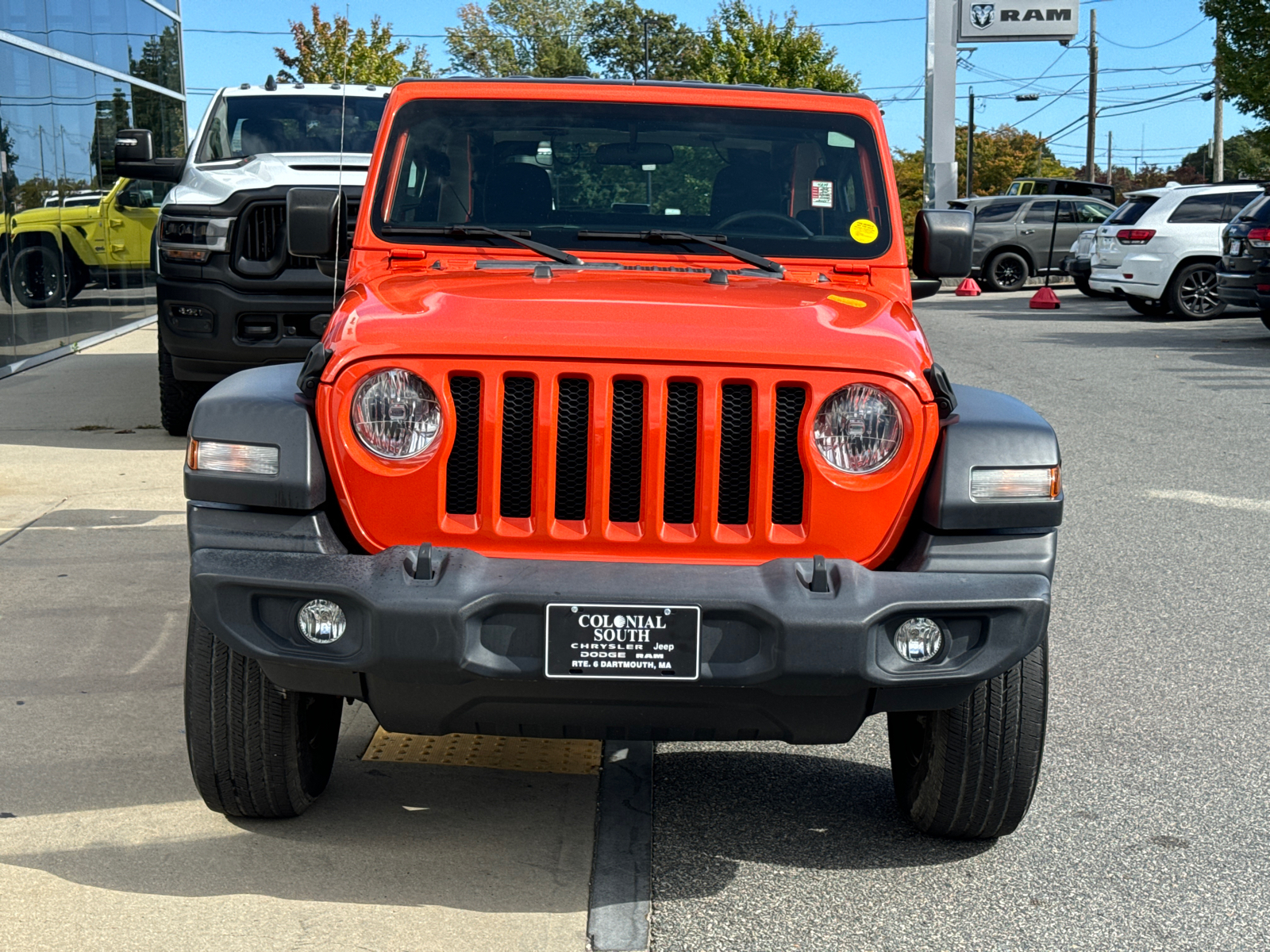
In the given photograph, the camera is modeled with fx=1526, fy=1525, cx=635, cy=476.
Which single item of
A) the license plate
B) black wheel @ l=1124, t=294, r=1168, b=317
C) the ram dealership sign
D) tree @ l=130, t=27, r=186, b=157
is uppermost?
the ram dealership sign

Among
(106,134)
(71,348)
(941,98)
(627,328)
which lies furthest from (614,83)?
(941,98)

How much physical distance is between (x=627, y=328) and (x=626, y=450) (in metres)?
0.27

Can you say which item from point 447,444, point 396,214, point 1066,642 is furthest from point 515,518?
point 1066,642

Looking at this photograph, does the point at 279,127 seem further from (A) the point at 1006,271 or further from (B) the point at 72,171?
(A) the point at 1006,271

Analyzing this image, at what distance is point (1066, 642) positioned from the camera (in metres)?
5.64

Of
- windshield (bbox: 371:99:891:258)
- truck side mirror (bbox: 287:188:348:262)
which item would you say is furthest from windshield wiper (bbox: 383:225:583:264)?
truck side mirror (bbox: 287:188:348:262)

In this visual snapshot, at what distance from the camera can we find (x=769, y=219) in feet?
15.3

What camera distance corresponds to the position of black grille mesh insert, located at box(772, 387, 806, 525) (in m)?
3.33

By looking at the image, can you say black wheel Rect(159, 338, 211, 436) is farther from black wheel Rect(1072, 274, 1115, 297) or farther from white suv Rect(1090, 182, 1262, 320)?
black wheel Rect(1072, 274, 1115, 297)

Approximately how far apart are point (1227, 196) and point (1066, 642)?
16423mm

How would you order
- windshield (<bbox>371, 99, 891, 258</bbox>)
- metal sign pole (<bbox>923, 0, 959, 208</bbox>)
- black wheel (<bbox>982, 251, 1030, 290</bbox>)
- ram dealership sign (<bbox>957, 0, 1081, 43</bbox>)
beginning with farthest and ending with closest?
ram dealership sign (<bbox>957, 0, 1081, 43</bbox>)
metal sign pole (<bbox>923, 0, 959, 208</bbox>)
black wheel (<bbox>982, 251, 1030, 290</bbox>)
windshield (<bbox>371, 99, 891, 258</bbox>)

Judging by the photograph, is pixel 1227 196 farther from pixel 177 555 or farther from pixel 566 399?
pixel 566 399

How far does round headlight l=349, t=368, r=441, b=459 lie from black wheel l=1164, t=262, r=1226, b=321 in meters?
18.5

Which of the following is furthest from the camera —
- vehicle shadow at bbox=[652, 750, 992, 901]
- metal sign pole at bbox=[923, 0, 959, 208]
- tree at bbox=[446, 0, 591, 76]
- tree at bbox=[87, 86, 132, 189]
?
tree at bbox=[446, 0, 591, 76]
